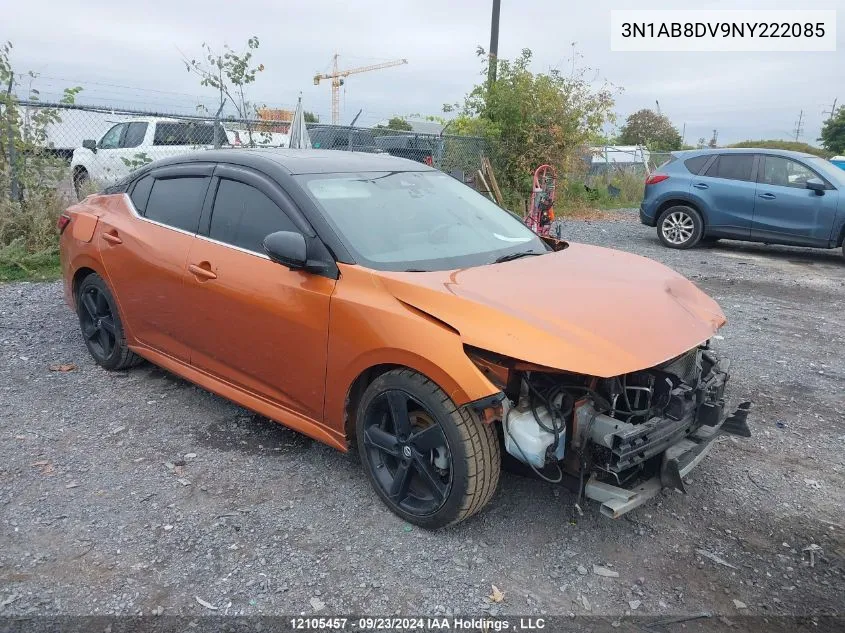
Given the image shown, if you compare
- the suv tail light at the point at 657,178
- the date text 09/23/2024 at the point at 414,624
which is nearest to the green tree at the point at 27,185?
the date text 09/23/2024 at the point at 414,624

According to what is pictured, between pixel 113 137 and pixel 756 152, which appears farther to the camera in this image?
pixel 113 137

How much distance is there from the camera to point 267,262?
3.42m

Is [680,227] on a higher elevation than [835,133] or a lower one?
lower

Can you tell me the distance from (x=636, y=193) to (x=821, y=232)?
990 cm

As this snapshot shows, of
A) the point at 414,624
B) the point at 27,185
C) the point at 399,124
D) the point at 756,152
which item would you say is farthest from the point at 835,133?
the point at 414,624

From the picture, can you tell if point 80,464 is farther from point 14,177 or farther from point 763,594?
point 14,177

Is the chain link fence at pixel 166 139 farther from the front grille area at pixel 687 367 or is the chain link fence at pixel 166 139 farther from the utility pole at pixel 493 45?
the front grille area at pixel 687 367

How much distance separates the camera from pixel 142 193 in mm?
4465

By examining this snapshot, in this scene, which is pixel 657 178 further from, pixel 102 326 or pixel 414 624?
pixel 414 624

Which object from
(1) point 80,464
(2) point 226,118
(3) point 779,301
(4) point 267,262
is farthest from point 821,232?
(1) point 80,464

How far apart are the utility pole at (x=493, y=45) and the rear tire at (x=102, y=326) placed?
38.0ft

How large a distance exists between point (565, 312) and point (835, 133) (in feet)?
168

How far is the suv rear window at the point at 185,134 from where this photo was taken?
32.5 feet

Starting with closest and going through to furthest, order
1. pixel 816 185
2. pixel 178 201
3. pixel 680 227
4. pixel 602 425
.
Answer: pixel 602 425, pixel 178 201, pixel 816 185, pixel 680 227
